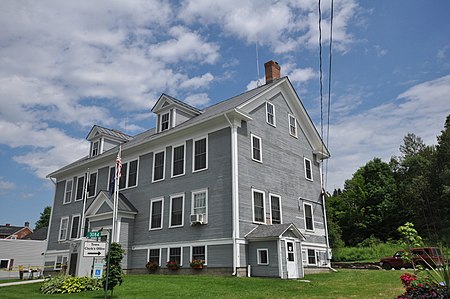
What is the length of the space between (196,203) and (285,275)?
6.28 meters

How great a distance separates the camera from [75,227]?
94.0 feet

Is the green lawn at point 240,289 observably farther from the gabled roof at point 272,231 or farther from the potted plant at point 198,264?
the potted plant at point 198,264

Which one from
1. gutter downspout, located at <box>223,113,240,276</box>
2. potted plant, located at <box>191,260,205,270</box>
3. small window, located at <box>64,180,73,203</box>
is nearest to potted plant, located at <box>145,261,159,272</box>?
potted plant, located at <box>191,260,205,270</box>

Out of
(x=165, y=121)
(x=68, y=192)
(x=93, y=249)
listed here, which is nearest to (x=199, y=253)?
(x=93, y=249)

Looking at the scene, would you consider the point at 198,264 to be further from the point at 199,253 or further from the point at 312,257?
the point at 312,257

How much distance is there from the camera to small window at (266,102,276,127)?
2281cm

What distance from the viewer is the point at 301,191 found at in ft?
79.6

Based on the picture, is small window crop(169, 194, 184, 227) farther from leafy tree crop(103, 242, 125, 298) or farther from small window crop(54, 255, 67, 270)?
small window crop(54, 255, 67, 270)

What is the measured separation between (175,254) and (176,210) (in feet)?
8.18

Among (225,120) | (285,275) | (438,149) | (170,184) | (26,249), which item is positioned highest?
(438,149)

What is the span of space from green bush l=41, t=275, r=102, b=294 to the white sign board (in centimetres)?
347

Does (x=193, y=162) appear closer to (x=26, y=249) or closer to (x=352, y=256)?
(x=352, y=256)

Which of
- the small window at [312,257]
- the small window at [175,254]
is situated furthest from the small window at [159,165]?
the small window at [312,257]

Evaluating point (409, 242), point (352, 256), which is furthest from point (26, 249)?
point (409, 242)
